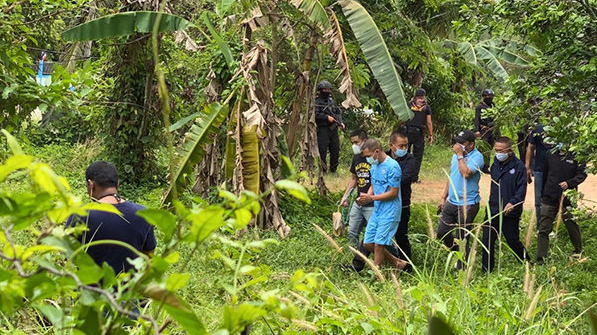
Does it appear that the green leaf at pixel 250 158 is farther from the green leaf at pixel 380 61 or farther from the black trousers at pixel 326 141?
the black trousers at pixel 326 141

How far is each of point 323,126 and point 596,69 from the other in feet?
25.7

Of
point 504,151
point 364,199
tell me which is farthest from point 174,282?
point 504,151

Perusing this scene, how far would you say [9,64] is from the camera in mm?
6059

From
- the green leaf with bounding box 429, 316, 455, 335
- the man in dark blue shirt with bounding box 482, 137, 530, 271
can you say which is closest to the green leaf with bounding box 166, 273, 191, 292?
the green leaf with bounding box 429, 316, 455, 335

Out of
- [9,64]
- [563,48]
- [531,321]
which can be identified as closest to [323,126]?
[563,48]

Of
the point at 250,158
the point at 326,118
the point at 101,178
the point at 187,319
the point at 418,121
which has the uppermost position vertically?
the point at 187,319

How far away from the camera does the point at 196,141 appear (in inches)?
288

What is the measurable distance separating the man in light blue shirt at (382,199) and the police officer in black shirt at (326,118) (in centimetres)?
518

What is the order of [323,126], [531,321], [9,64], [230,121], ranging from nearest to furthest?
[531,321], [9,64], [230,121], [323,126]

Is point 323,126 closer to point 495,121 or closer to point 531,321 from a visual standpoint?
point 495,121

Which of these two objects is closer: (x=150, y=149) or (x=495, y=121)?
(x=495, y=121)

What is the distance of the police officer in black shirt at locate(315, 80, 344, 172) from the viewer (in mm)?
13502

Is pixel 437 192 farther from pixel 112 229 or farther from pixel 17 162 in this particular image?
pixel 17 162

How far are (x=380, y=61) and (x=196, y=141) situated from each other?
2331mm
